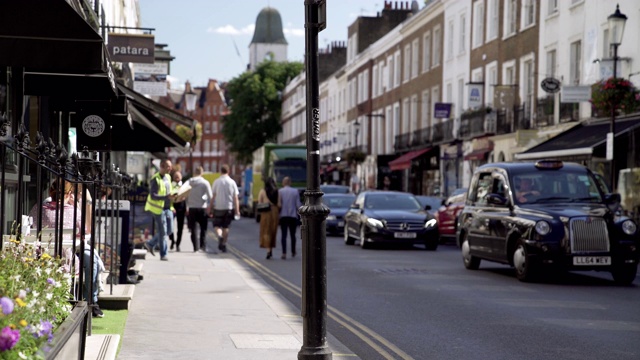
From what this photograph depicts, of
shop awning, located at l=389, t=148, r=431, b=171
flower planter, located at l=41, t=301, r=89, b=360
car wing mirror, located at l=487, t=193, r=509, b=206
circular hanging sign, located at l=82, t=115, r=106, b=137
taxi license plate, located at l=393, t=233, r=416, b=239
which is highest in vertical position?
shop awning, located at l=389, t=148, r=431, b=171

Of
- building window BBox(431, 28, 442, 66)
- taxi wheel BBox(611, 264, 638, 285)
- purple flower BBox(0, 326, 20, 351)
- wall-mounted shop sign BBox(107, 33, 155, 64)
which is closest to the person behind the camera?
purple flower BBox(0, 326, 20, 351)

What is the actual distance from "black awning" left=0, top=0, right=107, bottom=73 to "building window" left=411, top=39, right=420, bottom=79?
49722 mm

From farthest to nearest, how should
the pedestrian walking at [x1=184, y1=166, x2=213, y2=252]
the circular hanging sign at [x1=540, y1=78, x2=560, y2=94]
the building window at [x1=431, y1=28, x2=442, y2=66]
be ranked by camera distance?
1. the building window at [x1=431, y1=28, x2=442, y2=66]
2. the circular hanging sign at [x1=540, y1=78, x2=560, y2=94]
3. the pedestrian walking at [x1=184, y1=166, x2=213, y2=252]

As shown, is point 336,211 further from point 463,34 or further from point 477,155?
point 463,34

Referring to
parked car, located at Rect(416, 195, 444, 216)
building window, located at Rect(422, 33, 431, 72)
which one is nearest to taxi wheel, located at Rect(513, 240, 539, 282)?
parked car, located at Rect(416, 195, 444, 216)

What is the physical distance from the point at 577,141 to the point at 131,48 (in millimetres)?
14604

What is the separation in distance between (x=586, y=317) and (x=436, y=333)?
2.26m

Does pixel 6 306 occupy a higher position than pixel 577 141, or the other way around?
pixel 577 141

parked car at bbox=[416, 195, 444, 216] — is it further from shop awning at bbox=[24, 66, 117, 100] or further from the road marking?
shop awning at bbox=[24, 66, 117, 100]

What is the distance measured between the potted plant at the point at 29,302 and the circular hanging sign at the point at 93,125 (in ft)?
13.9

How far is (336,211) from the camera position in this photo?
3469 centimetres

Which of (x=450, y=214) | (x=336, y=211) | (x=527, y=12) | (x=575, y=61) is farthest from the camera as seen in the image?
(x=527, y=12)

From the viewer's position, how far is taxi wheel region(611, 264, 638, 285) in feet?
53.4

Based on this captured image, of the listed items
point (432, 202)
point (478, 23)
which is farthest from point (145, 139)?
point (478, 23)
